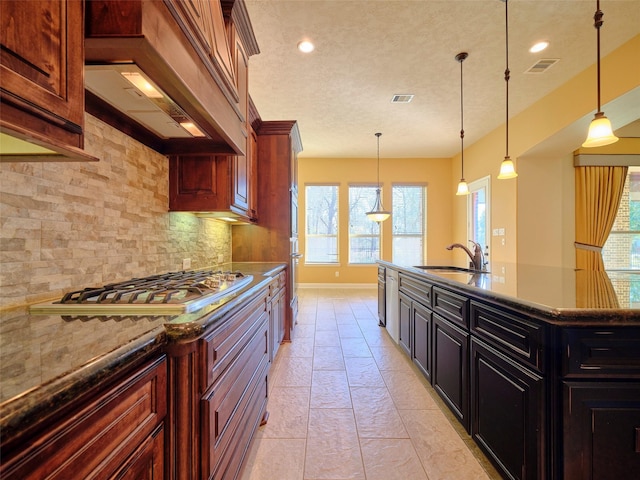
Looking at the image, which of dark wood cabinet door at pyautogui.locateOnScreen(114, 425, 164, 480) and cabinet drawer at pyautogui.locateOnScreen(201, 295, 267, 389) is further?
cabinet drawer at pyautogui.locateOnScreen(201, 295, 267, 389)

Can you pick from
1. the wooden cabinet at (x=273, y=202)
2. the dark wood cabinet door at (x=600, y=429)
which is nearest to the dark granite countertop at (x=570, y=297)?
the dark wood cabinet door at (x=600, y=429)

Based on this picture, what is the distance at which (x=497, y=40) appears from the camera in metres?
2.85

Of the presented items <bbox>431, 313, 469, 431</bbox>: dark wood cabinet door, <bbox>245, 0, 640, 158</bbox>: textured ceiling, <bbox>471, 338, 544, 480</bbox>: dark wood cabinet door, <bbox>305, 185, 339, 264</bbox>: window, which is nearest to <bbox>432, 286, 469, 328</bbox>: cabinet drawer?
<bbox>431, 313, 469, 431</bbox>: dark wood cabinet door

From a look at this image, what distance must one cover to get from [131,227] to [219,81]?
0.98 m

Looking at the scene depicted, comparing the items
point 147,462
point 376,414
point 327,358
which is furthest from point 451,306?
point 147,462

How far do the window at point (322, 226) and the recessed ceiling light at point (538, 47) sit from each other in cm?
447

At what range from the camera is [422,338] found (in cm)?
233

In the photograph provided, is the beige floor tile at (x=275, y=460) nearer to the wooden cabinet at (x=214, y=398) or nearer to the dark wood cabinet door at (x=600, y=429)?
the wooden cabinet at (x=214, y=398)

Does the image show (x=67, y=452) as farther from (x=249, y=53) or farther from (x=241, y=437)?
(x=249, y=53)

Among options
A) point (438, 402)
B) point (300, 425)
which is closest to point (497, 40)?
point (438, 402)

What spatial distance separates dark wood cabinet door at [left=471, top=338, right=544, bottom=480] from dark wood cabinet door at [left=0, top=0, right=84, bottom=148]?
1833 millimetres

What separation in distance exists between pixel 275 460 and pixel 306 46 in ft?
11.5

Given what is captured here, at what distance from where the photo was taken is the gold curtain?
468cm

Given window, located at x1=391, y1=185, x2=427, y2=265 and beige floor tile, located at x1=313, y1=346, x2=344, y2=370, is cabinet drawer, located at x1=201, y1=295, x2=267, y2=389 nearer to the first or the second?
beige floor tile, located at x1=313, y1=346, x2=344, y2=370
